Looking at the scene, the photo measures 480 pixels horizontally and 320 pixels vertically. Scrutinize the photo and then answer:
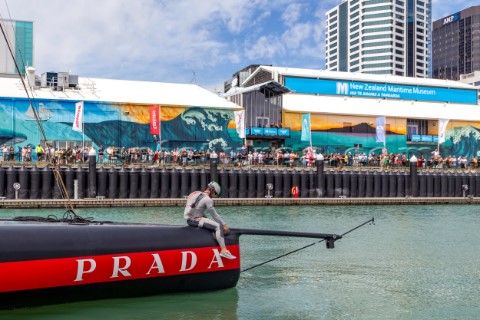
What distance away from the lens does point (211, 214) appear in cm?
1177

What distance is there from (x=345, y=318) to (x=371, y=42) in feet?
586

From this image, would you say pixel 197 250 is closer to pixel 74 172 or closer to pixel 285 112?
pixel 74 172

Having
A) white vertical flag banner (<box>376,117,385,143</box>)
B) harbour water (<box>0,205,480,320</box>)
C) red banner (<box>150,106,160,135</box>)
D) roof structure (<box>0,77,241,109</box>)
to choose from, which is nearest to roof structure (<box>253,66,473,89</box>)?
roof structure (<box>0,77,241,109</box>)

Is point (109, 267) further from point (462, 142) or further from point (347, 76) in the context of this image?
point (347, 76)

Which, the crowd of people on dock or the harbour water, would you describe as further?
the crowd of people on dock

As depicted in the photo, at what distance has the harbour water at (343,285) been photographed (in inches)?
445

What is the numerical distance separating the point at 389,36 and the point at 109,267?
17906 cm

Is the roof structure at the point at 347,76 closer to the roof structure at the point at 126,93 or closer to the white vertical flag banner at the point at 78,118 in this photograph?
the roof structure at the point at 126,93

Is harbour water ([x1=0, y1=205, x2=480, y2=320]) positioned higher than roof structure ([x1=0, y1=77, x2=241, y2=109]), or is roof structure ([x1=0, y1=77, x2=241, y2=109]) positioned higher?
roof structure ([x1=0, y1=77, x2=241, y2=109])

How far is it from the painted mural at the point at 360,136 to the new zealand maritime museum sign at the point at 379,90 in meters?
6.88

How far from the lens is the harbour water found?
445 inches

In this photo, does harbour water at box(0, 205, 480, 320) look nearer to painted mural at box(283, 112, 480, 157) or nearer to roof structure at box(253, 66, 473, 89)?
painted mural at box(283, 112, 480, 157)

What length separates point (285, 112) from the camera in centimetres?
5941

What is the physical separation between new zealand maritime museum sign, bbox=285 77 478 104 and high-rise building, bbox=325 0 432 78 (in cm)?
10768
